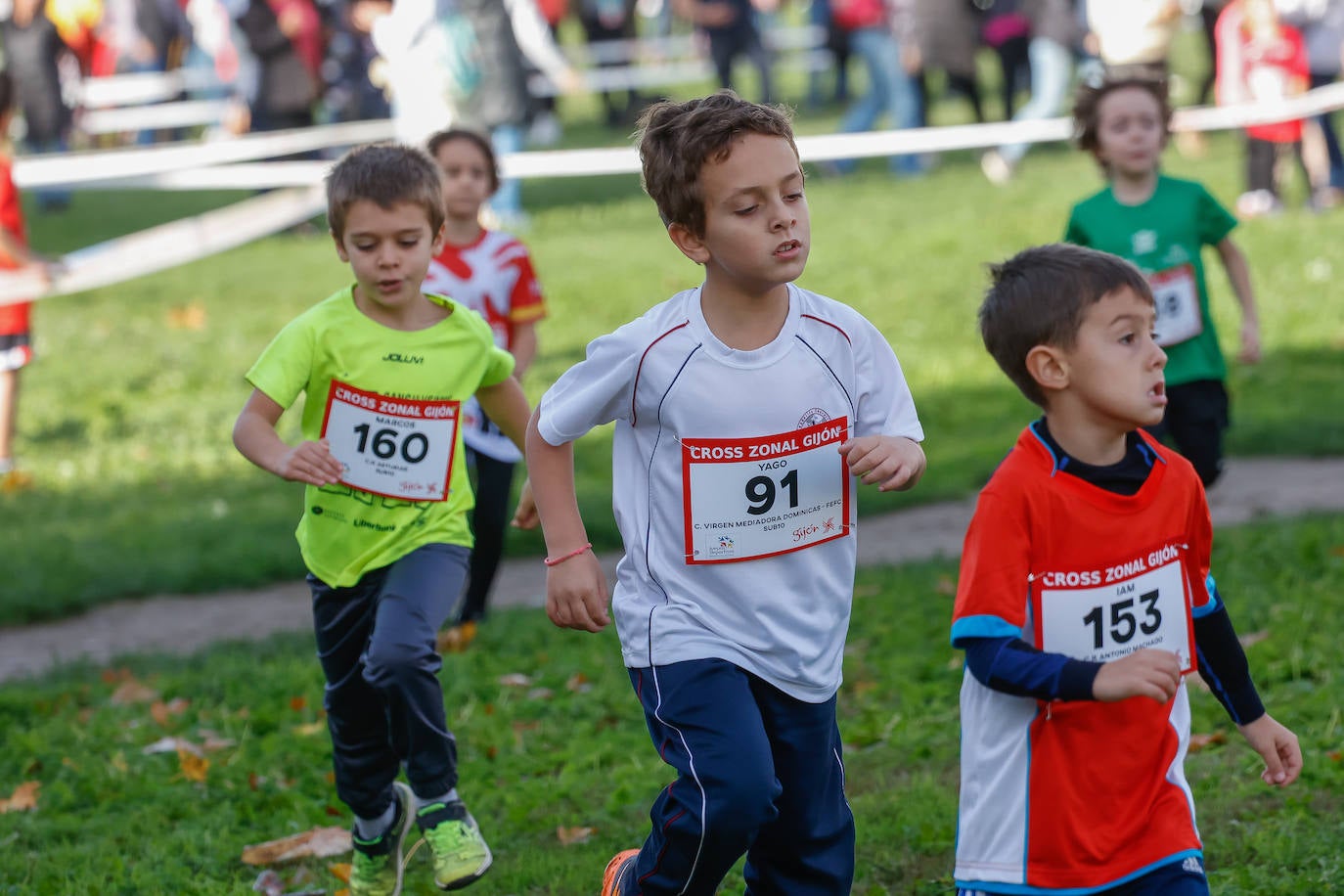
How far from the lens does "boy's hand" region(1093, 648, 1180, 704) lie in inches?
112

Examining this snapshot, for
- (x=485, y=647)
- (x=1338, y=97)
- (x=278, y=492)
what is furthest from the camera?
(x=1338, y=97)

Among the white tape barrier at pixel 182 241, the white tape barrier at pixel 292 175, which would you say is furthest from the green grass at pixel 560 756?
the white tape barrier at pixel 292 175

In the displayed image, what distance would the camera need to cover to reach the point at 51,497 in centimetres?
945

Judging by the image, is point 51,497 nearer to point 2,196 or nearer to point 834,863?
point 2,196

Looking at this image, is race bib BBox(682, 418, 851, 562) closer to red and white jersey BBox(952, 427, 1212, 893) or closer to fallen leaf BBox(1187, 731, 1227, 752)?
red and white jersey BBox(952, 427, 1212, 893)

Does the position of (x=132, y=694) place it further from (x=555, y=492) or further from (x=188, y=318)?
(x=188, y=318)

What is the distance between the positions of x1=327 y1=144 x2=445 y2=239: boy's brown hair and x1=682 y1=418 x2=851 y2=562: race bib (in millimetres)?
1485

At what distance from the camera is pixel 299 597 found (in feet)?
26.1

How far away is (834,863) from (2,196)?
747 cm

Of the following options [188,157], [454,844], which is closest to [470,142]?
[454,844]

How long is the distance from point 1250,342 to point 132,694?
4.24 meters

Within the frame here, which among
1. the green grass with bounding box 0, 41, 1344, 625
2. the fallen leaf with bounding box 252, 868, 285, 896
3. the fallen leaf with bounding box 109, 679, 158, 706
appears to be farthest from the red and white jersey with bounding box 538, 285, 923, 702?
the green grass with bounding box 0, 41, 1344, 625

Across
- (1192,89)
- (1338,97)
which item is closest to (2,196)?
(1338,97)

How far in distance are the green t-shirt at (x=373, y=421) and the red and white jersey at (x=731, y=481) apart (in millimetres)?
1084
